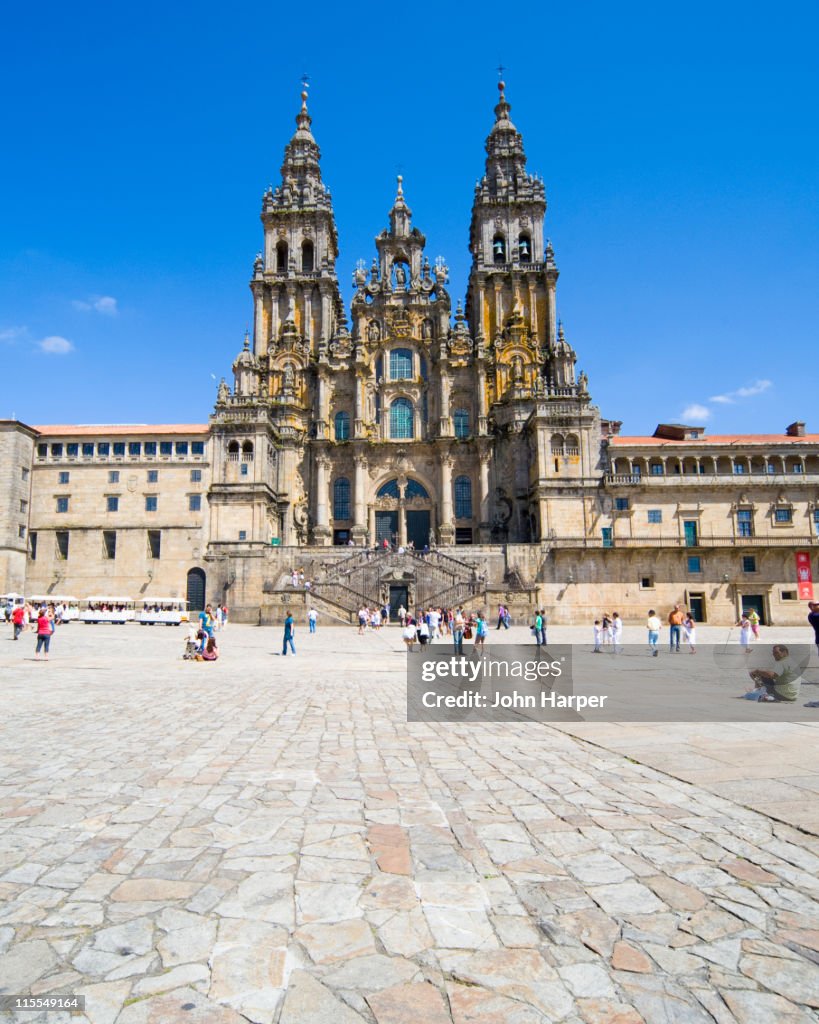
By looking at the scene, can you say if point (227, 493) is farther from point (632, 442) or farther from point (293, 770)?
point (293, 770)

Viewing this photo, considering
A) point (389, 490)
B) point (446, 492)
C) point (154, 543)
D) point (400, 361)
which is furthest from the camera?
point (400, 361)

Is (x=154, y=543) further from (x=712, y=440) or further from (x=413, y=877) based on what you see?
(x=413, y=877)

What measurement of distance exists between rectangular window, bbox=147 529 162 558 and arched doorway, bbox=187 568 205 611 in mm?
3229

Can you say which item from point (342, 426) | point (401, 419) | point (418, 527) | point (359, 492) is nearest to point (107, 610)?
point (359, 492)

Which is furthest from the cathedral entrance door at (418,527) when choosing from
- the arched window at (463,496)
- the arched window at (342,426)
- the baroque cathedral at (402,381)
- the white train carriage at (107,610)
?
the white train carriage at (107,610)

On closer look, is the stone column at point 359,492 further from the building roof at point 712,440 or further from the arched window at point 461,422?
the building roof at point 712,440

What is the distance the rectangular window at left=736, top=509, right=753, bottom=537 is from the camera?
46719 mm

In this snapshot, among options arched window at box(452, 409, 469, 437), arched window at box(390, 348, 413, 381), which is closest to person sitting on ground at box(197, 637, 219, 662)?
arched window at box(452, 409, 469, 437)

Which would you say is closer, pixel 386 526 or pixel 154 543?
pixel 154 543

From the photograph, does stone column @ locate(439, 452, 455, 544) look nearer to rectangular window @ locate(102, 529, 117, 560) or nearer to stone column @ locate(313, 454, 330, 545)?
stone column @ locate(313, 454, 330, 545)

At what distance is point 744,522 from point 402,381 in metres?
28.2

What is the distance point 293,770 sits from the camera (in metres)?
6.53

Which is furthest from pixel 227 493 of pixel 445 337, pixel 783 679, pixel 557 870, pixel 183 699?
pixel 557 870

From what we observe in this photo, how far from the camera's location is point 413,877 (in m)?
3.95
